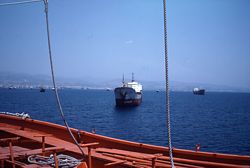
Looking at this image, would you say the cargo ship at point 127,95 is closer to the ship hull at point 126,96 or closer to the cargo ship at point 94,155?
the ship hull at point 126,96

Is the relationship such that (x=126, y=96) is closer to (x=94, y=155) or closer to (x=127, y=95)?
(x=127, y=95)

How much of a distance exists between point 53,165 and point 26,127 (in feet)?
21.3

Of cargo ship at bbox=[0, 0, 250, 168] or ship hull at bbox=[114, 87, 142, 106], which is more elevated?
cargo ship at bbox=[0, 0, 250, 168]

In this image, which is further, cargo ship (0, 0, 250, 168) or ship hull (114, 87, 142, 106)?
ship hull (114, 87, 142, 106)

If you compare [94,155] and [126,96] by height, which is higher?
[94,155]

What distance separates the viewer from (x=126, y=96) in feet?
262

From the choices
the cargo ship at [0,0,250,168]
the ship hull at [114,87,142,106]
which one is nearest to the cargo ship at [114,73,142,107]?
the ship hull at [114,87,142,106]

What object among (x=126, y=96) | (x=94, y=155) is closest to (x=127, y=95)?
(x=126, y=96)

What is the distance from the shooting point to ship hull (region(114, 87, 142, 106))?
7656 centimetres

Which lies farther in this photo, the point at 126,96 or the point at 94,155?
the point at 126,96

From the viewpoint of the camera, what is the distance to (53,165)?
16.6 ft

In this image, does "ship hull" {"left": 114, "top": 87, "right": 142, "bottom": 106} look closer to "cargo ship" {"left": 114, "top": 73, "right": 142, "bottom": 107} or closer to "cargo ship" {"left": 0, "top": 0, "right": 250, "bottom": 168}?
"cargo ship" {"left": 114, "top": 73, "right": 142, "bottom": 107}

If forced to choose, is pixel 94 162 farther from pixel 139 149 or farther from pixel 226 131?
pixel 226 131

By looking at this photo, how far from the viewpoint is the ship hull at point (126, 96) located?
76562 mm
